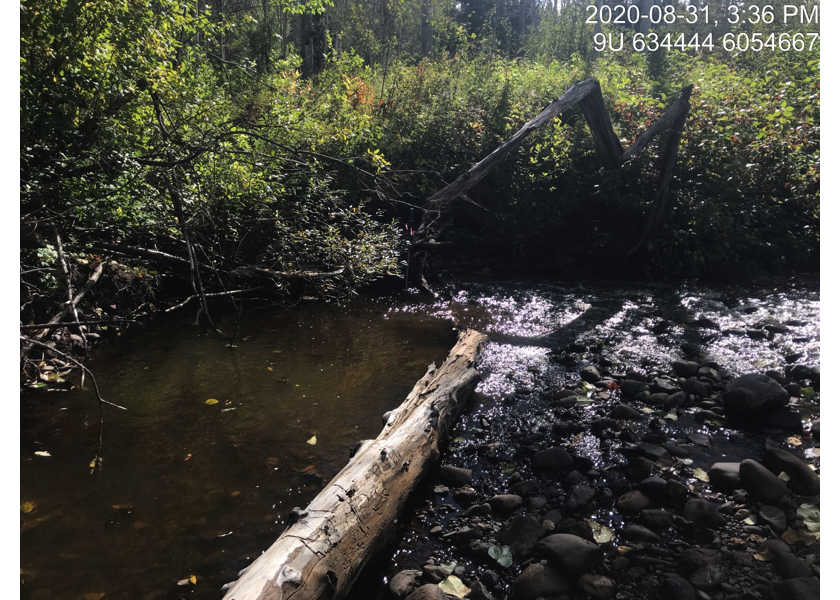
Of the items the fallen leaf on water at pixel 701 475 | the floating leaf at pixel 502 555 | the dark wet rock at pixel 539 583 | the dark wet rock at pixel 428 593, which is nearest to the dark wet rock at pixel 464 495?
the floating leaf at pixel 502 555

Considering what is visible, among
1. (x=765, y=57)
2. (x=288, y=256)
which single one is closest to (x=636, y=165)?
(x=765, y=57)

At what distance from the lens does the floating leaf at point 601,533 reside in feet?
10.4

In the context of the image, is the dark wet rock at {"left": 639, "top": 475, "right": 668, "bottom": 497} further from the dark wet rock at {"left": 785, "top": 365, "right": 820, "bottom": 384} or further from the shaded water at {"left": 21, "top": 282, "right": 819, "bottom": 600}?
the dark wet rock at {"left": 785, "top": 365, "right": 820, "bottom": 384}

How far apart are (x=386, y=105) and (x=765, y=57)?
9.80 m

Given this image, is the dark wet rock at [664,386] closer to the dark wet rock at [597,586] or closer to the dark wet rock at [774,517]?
the dark wet rock at [774,517]

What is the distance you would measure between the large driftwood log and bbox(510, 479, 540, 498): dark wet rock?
0.65 metres

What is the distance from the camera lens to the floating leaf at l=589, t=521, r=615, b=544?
317 cm

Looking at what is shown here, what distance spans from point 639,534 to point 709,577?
0.45m

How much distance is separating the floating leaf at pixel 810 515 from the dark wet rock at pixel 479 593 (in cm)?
203

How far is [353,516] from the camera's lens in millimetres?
2881

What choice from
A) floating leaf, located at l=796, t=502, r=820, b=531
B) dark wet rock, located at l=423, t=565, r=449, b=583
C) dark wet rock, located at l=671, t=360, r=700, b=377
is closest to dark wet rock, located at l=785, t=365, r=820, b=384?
dark wet rock, located at l=671, t=360, r=700, b=377

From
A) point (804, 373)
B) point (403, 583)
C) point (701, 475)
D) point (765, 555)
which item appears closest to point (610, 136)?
point (804, 373)

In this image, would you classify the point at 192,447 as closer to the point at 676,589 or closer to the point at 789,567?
the point at 676,589

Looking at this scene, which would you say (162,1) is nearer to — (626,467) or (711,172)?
(626,467)
